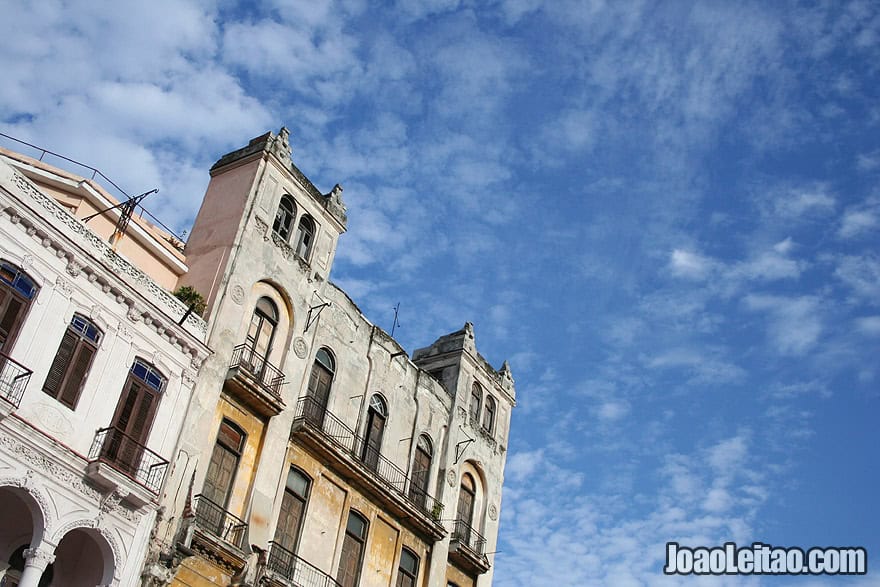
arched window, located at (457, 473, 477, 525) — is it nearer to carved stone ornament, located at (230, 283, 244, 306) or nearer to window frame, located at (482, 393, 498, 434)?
window frame, located at (482, 393, 498, 434)

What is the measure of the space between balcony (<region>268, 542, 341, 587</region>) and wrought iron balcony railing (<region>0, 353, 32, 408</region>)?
369 inches

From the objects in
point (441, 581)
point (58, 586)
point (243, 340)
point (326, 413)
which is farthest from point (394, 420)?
point (58, 586)

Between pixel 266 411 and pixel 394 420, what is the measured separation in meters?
7.40

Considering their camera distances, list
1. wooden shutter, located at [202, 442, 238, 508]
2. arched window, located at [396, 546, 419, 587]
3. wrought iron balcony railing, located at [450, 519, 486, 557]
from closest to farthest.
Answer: wooden shutter, located at [202, 442, 238, 508] < arched window, located at [396, 546, 419, 587] < wrought iron balcony railing, located at [450, 519, 486, 557]

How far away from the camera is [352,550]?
104 feet

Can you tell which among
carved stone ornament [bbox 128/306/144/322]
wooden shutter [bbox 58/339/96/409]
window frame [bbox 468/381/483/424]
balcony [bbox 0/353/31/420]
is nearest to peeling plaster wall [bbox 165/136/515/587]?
window frame [bbox 468/381/483/424]

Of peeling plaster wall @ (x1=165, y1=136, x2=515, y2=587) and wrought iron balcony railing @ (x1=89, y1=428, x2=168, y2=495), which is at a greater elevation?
peeling plaster wall @ (x1=165, y1=136, x2=515, y2=587)

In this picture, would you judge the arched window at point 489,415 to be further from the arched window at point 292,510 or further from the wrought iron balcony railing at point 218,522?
the wrought iron balcony railing at point 218,522

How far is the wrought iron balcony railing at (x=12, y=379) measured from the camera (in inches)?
824

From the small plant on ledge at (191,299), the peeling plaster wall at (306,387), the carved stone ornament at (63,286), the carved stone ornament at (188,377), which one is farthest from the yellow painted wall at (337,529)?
the carved stone ornament at (63,286)

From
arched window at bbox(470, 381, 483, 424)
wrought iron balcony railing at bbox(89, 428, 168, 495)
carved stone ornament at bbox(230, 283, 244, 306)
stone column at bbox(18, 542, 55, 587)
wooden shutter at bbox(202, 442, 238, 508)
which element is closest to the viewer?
stone column at bbox(18, 542, 55, 587)

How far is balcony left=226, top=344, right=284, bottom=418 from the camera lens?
27.4 m

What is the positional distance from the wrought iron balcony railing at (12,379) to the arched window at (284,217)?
11108mm

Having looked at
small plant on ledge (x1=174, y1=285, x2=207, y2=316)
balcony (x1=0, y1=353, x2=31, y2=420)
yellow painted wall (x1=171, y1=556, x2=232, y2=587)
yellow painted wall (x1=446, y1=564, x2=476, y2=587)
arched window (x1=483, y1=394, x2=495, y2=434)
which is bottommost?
yellow painted wall (x1=171, y1=556, x2=232, y2=587)
